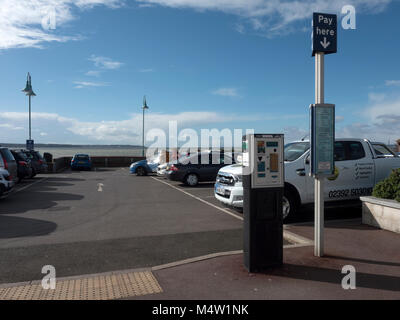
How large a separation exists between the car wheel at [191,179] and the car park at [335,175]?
6607 millimetres

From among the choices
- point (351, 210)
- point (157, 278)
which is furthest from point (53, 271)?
point (351, 210)

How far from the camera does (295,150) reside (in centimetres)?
843

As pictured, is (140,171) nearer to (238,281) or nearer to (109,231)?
(109,231)

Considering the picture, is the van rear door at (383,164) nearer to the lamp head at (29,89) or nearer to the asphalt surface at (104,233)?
the asphalt surface at (104,233)

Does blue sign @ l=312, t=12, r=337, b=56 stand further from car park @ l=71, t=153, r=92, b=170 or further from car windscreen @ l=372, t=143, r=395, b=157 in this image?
car park @ l=71, t=153, r=92, b=170

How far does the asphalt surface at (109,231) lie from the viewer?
17.4 ft

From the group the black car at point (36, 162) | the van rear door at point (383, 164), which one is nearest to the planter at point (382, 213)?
the van rear door at point (383, 164)

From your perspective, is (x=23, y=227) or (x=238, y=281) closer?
(x=238, y=281)

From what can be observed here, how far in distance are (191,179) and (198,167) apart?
641mm

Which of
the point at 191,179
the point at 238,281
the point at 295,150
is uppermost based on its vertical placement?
the point at 295,150

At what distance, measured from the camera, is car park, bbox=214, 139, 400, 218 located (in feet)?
25.6

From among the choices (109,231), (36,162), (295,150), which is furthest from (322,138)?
(36,162)

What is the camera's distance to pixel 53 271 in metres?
4.86
